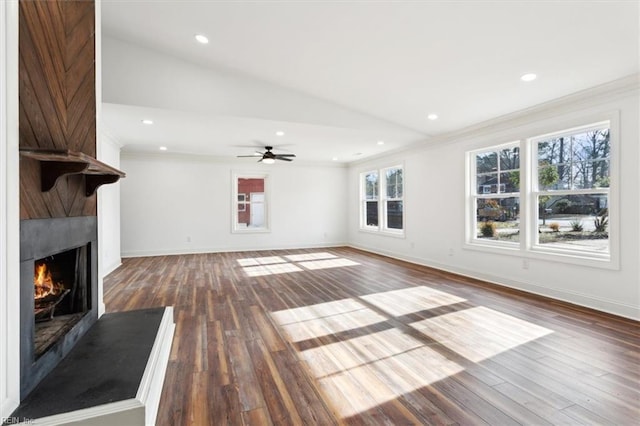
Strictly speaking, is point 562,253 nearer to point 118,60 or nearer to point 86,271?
point 86,271

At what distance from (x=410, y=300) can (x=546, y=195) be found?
7.84 ft

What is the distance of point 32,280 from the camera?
1595 mm

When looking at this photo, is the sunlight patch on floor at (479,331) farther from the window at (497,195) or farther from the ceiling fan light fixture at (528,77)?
Result: the ceiling fan light fixture at (528,77)

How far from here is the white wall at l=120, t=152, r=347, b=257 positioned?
719cm

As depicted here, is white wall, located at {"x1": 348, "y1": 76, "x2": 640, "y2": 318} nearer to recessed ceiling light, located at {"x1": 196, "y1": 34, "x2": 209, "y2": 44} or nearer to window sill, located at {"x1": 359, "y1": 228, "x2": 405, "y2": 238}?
window sill, located at {"x1": 359, "y1": 228, "x2": 405, "y2": 238}

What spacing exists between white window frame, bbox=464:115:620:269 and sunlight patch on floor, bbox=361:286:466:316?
137cm

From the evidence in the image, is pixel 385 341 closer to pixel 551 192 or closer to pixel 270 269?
pixel 551 192

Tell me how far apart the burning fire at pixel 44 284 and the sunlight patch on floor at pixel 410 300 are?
3031 mm

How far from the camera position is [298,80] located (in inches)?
166

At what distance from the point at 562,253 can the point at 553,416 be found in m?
2.93

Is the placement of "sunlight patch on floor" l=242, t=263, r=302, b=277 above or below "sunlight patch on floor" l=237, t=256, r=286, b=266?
below

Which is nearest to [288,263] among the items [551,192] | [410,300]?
[410,300]
